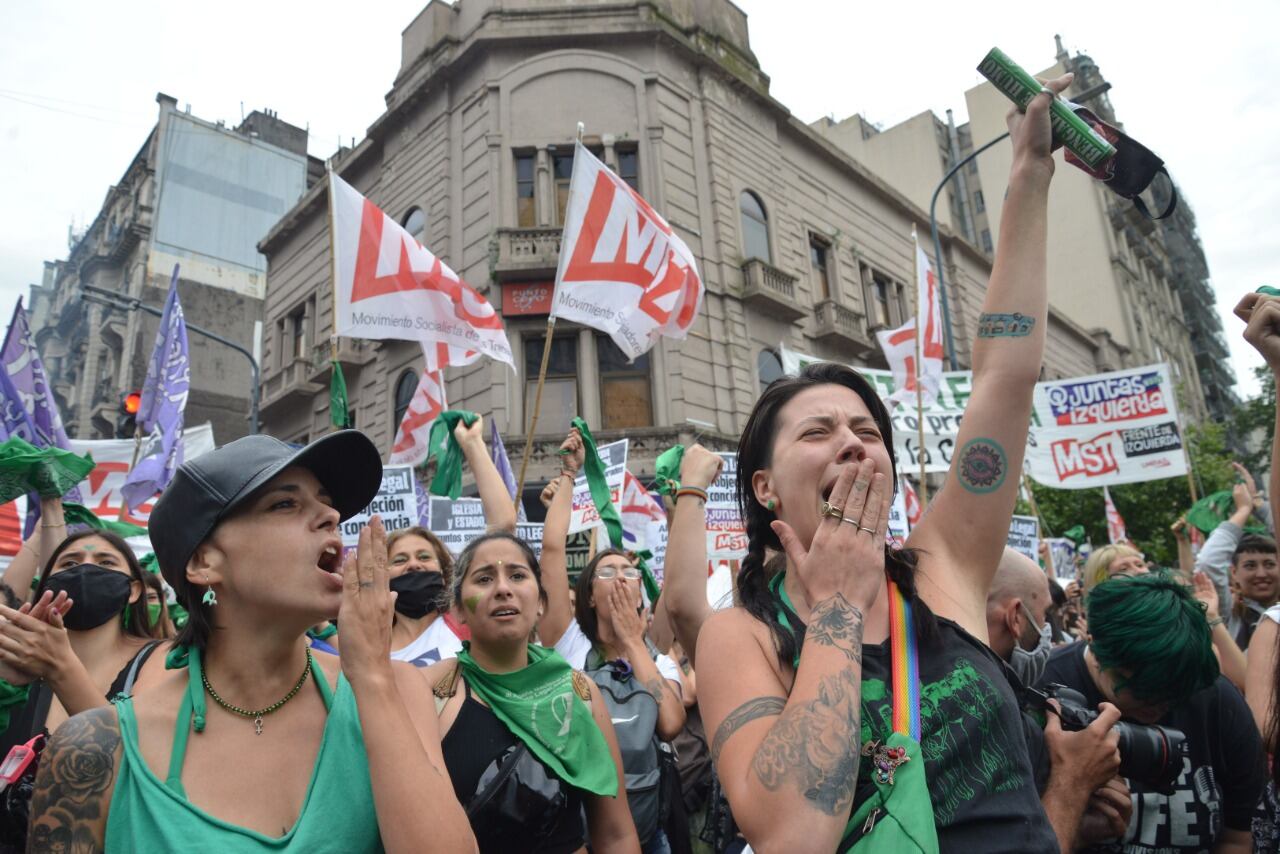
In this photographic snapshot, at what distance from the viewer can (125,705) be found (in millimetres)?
1801

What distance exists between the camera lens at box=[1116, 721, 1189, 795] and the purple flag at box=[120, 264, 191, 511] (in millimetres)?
7898

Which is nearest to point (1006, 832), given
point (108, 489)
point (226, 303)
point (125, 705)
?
point (125, 705)

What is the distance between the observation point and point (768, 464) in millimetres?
2039

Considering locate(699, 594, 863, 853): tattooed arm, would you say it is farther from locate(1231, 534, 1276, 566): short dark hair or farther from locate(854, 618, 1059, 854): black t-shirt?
locate(1231, 534, 1276, 566): short dark hair

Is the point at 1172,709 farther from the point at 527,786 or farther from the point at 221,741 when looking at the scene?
the point at 221,741

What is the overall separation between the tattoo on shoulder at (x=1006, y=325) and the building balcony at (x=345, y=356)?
719 inches

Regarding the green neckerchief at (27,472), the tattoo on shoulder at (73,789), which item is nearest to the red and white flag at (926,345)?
the green neckerchief at (27,472)

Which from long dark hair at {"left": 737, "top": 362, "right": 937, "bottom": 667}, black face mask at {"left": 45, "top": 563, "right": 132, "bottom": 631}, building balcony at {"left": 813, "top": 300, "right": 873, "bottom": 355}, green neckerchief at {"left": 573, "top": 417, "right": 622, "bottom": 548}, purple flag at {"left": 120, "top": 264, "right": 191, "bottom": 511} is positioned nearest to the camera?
long dark hair at {"left": 737, "top": 362, "right": 937, "bottom": 667}

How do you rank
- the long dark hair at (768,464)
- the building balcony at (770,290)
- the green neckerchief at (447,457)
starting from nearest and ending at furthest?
the long dark hair at (768,464) → the green neckerchief at (447,457) → the building balcony at (770,290)

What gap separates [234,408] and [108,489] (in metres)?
24.2

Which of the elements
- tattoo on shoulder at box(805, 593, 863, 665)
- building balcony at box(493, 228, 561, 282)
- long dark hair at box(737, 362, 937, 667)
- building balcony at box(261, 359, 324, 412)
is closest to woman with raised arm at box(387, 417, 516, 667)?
long dark hair at box(737, 362, 937, 667)

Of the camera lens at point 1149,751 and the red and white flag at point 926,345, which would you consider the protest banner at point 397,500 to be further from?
the camera lens at point 1149,751

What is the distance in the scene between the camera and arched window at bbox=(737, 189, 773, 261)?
61.0 feet

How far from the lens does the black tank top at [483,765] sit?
2.51 metres
